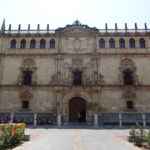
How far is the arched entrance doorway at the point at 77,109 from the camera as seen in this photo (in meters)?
29.0

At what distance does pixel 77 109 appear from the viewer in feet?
96.9

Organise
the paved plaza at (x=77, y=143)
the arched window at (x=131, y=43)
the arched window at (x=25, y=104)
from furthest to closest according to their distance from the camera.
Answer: the arched window at (x=131, y=43), the arched window at (x=25, y=104), the paved plaza at (x=77, y=143)

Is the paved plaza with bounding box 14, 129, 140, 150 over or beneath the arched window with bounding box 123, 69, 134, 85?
beneath

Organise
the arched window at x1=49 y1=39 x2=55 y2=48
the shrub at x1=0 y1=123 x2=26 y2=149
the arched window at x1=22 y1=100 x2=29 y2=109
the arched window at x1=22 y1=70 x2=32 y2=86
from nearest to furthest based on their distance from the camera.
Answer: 1. the shrub at x1=0 y1=123 x2=26 y2=149
2. the arched window at x1=22 y1=100 x2=29 y2=109
3. the arched window at x1=22 y1=70 x2=32 y2=86
4. the arched window at x1=49 y1=39 x2=55 y2=48

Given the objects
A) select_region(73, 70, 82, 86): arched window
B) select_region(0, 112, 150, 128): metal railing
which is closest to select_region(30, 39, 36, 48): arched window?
select_region(73, 70, 82, 86): arched window

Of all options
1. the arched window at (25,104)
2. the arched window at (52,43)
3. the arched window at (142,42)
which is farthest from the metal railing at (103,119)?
the arched window at (142,42)

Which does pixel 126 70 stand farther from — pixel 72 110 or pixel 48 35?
pixel 48 35

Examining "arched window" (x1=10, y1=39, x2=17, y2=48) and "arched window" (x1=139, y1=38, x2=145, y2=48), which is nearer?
"arched window" (x1=139, y1=38, x2=145, y2=48)

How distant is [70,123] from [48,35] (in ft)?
39.9

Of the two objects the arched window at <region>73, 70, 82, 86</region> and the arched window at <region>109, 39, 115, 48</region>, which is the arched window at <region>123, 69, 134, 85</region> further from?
the arched window at <region>73, 70, 82, 86</region>

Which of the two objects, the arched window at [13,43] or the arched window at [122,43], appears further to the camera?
the arched window at [13,43]

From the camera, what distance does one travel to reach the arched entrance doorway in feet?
95.1

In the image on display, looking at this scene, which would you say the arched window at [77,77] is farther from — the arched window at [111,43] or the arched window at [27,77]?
the arched window at [27,77]

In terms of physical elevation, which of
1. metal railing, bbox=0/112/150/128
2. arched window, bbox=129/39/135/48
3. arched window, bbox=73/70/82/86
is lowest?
metal railing, bbox=0/112/150/128
